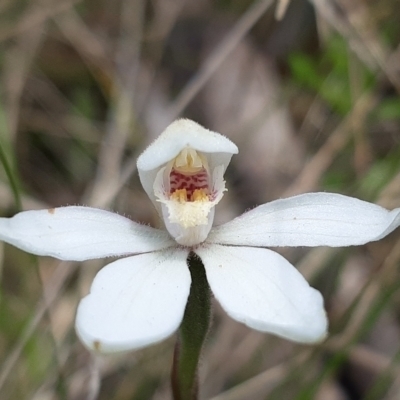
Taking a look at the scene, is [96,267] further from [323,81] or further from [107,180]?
[323,81]

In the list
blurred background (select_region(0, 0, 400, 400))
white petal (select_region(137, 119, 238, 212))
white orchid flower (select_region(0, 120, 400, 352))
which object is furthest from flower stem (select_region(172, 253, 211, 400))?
blurred background (select_region(0, 0, 400, 400))

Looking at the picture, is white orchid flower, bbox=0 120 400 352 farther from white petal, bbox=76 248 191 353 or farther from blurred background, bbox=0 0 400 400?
blurred background, bbox=0 0 400 400

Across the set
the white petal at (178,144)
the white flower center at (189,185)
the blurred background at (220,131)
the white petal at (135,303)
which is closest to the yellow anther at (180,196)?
the white flower center at (189,185)

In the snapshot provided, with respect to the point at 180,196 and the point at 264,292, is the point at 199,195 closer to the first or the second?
the point at 180,196

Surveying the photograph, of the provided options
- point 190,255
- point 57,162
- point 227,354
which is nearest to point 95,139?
point 57,162

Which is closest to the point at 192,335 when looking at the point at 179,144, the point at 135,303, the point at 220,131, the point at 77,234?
the point at 135,303
